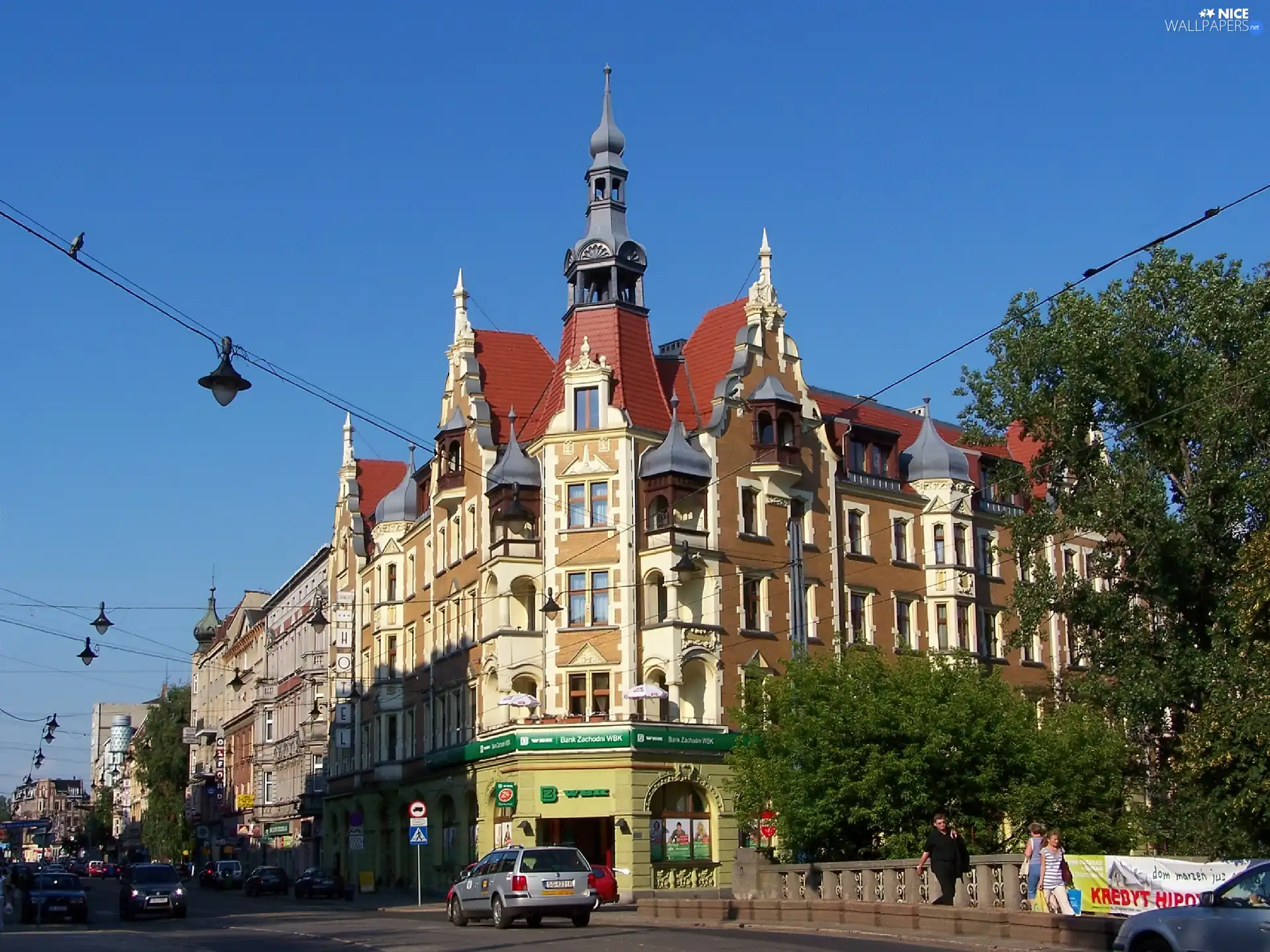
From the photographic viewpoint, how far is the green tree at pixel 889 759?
3959 cm

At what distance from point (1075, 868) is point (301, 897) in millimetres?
45426

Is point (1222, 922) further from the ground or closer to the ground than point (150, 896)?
further from the ground

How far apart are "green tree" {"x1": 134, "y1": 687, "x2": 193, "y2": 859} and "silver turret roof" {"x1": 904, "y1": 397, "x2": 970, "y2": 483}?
69546 millimetres

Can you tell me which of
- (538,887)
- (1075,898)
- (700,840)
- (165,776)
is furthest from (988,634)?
(165,776)

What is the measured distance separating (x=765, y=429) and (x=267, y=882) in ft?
97.4

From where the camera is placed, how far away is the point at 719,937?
2522 centimetres

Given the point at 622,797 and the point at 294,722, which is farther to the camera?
the point at 294,722

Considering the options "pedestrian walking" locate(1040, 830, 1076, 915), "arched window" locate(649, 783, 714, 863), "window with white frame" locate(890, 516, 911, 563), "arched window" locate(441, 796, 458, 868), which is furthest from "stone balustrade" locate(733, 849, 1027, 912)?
"window with white frame" locate(890, 516, 911, 563)

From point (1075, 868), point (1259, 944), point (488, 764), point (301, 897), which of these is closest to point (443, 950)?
point (1075, 868)

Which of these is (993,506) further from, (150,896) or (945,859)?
(945,859)

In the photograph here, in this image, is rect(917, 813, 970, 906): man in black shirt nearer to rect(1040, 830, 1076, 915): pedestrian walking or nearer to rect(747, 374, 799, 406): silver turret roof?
rect(1040, 830, 1076, 915): pedestrian walking

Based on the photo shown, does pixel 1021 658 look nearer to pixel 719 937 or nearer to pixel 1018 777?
pixel 1018 777

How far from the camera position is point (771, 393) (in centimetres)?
5378

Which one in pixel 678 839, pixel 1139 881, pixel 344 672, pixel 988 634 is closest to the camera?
pixel 1139 881
